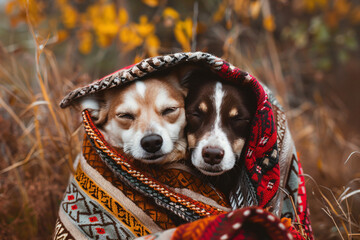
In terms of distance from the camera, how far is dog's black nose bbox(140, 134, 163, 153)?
180 centimetres

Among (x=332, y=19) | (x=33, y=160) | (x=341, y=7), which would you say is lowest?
(x=33, y=160)

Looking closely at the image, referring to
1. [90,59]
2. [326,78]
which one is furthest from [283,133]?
[90,59]

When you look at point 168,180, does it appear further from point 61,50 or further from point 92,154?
point 61,50

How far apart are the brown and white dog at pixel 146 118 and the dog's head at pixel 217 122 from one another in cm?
10

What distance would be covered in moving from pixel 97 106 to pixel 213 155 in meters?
0.92

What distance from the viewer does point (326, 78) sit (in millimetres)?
5820

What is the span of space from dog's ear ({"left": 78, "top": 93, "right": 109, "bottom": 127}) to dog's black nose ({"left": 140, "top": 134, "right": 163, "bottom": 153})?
1.48 ft

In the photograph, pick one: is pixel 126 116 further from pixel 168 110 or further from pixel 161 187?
pixel 161 187

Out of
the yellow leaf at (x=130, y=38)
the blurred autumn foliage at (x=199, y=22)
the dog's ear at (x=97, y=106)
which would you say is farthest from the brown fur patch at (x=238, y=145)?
the yellow leaf at (x=130, y=38)

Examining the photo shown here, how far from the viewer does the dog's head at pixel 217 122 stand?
1.75 m

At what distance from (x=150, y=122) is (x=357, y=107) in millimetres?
4814

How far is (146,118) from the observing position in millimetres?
1943

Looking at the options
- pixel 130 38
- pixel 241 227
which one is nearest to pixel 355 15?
pixel 130 38

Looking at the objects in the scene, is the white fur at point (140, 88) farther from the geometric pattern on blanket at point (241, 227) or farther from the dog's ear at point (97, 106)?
the geometric pattern on blanket at point (241, 227)
